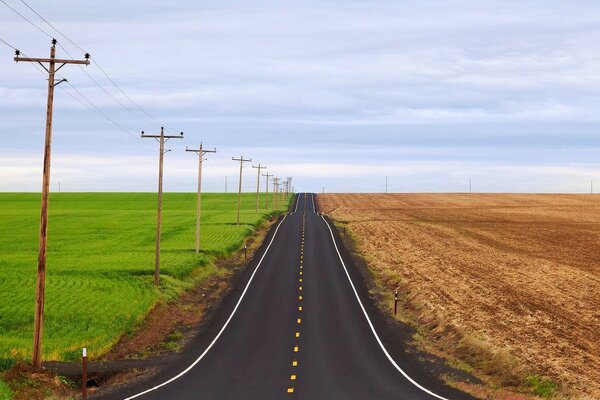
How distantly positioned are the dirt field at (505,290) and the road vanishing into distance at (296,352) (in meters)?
3.29

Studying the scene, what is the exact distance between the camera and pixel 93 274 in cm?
5066

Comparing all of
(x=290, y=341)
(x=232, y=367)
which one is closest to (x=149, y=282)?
(x=290, y=341)

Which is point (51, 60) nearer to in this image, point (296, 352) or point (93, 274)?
point (296, 352)

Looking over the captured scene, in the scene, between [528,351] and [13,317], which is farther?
[13,317]

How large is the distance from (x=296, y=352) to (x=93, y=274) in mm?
23243

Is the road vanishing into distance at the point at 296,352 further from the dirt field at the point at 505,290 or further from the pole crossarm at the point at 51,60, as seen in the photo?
the pole crossarm at the point at 51,60

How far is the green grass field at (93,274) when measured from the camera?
3447 centimetres

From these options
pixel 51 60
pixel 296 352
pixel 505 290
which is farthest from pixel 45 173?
pixel 505 290

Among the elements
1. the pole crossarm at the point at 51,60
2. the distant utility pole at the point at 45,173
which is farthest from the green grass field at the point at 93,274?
the pole crossarm at the point at 51,60

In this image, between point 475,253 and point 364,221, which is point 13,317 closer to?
point 475,253

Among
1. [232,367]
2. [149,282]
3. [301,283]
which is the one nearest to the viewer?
[232,367]

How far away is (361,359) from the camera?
31688 mm

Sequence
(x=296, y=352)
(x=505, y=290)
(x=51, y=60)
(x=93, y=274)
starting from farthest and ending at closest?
(x=93, y=274)
(x=505, y=290)
(x=296, y=352)
(x=51, y=60)

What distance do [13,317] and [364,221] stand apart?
2871 inches
